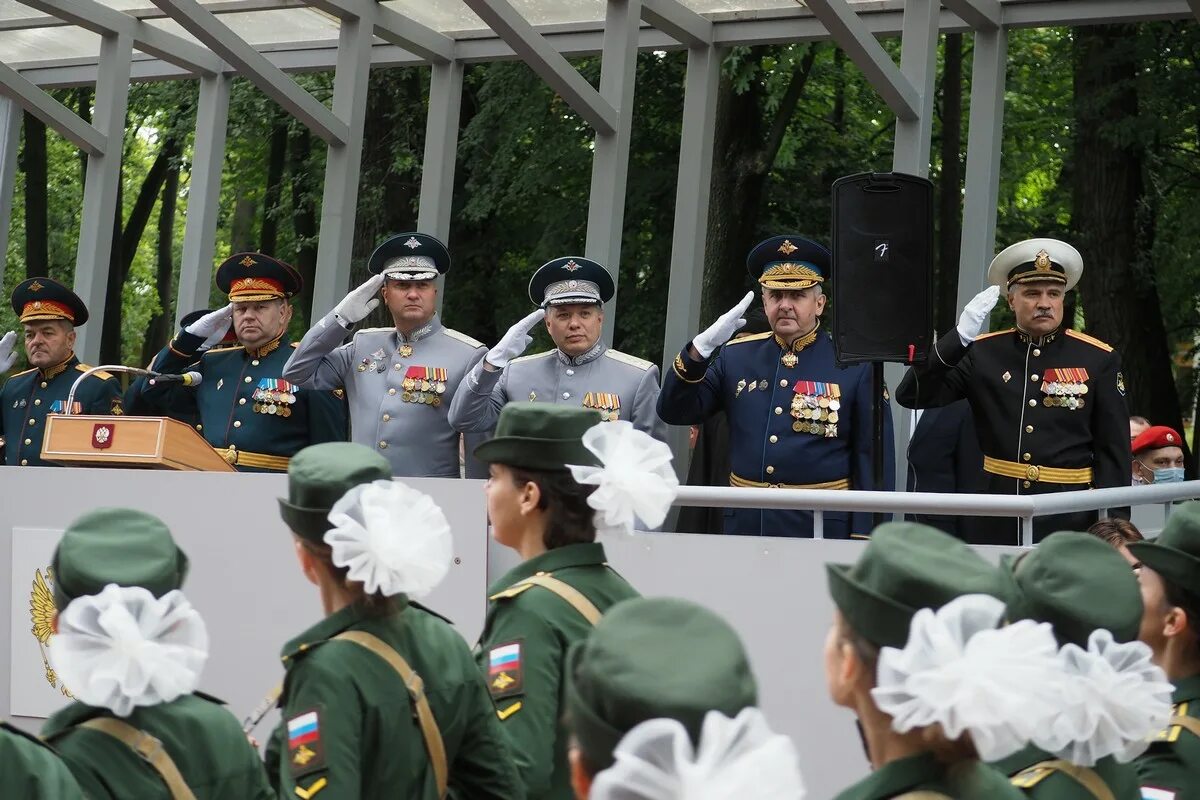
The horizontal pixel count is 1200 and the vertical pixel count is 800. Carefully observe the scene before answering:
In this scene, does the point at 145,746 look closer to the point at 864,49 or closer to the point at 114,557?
the point at 114,557

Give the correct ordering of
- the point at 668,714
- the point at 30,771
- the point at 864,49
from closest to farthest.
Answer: the point at 668,714, the point at 30,771, the point at 864,49

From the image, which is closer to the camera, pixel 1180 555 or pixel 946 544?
pixel 946 544

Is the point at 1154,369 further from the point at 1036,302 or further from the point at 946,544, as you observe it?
the point at 946,544

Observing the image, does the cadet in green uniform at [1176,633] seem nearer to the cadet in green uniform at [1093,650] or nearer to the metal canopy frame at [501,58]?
the cadet in green uniform at [1093,650]

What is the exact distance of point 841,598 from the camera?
2.28 metres

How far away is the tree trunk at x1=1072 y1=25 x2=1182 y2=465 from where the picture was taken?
40.3ft

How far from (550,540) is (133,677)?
96 cm

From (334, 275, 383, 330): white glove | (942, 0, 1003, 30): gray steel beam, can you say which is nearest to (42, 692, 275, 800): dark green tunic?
(334, 275, 383, 330): white glove

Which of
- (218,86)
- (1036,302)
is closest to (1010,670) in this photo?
(1036,302)

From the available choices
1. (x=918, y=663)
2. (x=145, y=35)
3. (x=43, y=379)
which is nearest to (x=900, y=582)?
(x=918, y=663)

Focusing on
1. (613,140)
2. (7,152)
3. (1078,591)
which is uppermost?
(7,152)

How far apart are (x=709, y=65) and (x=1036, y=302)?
13.4 ft

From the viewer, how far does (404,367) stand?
7.21 meters

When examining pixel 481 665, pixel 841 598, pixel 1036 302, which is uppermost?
pixel 1036 302
